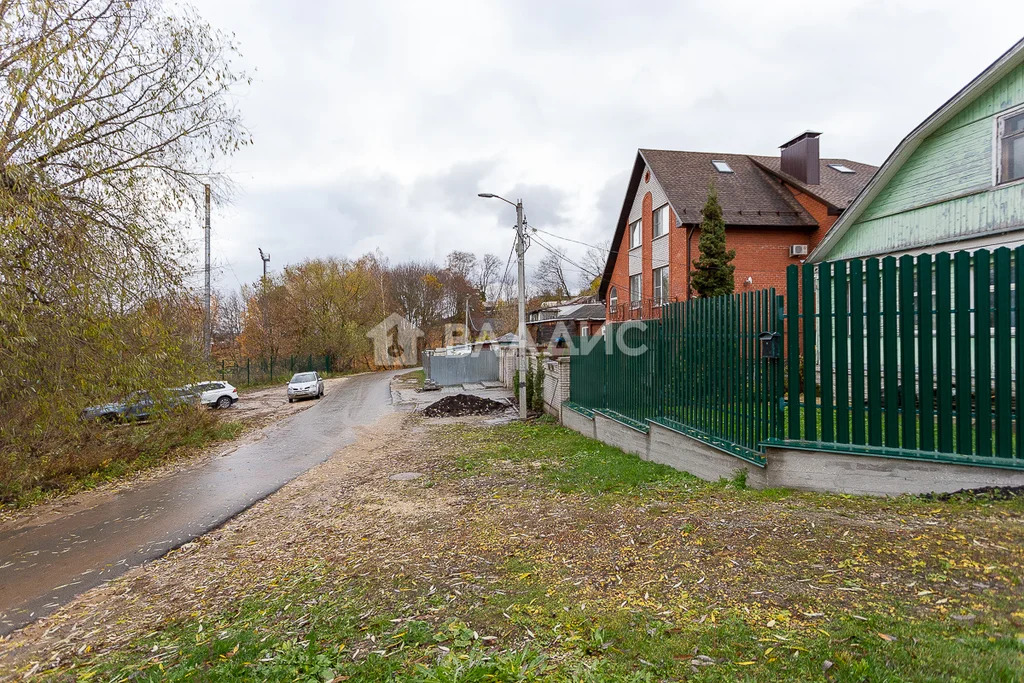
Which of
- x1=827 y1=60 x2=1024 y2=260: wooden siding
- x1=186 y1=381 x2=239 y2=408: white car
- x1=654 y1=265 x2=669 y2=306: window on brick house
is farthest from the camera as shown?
x1=654 y1=265 x2=669 y2=306: window on brick house

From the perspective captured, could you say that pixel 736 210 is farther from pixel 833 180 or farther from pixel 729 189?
pixel 833 180

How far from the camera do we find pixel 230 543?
635cm

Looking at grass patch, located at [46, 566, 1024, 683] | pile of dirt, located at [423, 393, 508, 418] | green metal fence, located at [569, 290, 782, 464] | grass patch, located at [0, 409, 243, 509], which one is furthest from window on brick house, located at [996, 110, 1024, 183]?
grass patch, located at [0, 409, 243, 509]

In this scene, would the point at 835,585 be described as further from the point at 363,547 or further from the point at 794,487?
the point at 363,547

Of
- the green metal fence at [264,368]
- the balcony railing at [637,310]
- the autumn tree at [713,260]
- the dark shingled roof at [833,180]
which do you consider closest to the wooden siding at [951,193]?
the autumn tree at [713,260]

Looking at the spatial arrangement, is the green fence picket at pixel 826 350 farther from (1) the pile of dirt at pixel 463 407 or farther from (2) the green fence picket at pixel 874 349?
(1) the pile of dirt at pixel 463 407

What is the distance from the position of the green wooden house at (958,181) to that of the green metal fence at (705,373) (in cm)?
666

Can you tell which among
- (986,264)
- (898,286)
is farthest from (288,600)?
(986,264)

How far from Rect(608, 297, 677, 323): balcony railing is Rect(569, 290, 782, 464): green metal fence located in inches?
512

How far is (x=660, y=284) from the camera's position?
2425 cm

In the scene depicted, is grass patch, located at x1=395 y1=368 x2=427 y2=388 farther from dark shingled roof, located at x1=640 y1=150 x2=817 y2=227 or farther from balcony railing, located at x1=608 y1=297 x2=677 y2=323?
dark shingled roof, located at x1=640 y1=150 x2=817 y2=227

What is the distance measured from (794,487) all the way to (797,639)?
3.03 meters

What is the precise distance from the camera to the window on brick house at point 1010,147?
9844mm

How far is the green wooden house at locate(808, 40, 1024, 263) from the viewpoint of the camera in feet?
32.5
